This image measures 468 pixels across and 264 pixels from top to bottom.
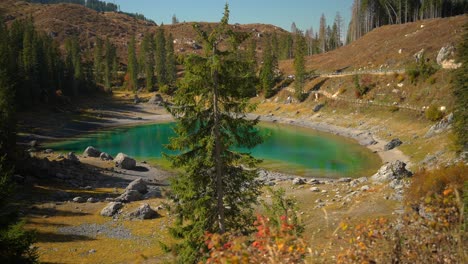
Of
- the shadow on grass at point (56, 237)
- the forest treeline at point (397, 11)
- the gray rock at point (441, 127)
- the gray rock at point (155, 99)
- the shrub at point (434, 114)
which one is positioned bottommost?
the shadow on grass at point (56, 237)

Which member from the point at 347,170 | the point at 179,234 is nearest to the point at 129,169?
the point at 347,170

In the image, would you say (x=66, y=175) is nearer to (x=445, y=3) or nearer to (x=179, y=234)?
(x=179, y=234)

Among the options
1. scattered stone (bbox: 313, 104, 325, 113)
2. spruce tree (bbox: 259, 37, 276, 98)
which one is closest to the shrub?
scattered stone (bbox: 313, 104, 325, 113)

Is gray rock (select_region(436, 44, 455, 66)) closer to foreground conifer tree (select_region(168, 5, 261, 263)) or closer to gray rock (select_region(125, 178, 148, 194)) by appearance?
gray rock (select_region(125, 178, 148, 194))

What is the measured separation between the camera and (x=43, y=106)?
10175 centimetres

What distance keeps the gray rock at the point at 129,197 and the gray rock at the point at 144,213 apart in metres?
4.96

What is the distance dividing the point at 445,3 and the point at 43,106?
470 feet

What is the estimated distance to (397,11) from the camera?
463 ft

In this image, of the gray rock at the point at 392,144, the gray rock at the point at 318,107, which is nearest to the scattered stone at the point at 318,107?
the gray rock at the point at 318,107

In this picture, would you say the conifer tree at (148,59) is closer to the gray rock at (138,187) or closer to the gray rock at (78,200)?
the gray rock at (138,187)

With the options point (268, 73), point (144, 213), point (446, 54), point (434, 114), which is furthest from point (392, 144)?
point (268, 73)

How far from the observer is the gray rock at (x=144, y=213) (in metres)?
35.6

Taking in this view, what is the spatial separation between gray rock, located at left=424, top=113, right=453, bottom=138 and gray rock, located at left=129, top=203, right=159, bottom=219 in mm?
43021

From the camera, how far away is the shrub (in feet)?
196
